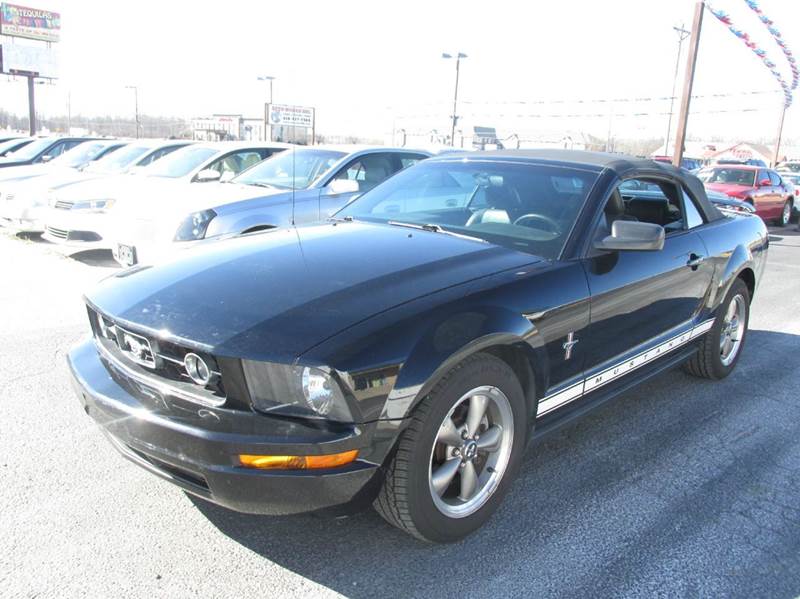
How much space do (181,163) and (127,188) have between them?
1097 millimetres

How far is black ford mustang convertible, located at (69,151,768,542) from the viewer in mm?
2195

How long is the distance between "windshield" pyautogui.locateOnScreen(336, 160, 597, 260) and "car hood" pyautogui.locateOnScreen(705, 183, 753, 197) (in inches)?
535

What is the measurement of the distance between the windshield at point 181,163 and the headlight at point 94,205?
3.06 feet

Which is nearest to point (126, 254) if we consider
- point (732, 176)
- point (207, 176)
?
point (207, 176)

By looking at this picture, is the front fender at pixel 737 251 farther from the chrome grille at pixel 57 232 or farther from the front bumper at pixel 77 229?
the chrome grille at pixel 57 232

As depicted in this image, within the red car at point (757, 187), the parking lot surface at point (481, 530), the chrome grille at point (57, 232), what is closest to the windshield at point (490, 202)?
the parking lot surface at point (481, 530)

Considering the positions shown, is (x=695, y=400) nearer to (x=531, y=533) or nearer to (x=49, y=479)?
(x=531, y=533)

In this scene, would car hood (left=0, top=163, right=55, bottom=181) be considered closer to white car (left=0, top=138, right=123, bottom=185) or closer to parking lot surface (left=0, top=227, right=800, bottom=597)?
white car (left=0, top=138, right=123, bottom=185)

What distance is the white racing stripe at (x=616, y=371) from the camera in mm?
3054

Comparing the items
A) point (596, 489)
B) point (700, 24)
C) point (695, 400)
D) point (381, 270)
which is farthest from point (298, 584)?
point (700, 24)

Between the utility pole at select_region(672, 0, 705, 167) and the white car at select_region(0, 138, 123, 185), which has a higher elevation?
the utility pole at select_region(672, 0, 705, 167)

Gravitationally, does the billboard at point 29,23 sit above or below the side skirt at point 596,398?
above

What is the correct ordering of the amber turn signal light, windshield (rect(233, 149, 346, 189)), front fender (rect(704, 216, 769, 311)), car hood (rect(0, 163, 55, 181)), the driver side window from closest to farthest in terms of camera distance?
the amber turn signal light < the driver side window < front fender (rect(704, 216, 769, 311)) < windshield (rect(233, 149, 346, 189)) < car hood (rect(0, 163, 55, 181))

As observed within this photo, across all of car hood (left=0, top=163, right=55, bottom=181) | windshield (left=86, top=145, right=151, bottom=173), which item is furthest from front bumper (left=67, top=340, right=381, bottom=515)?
car hood (left=0, top=163, right=55, bottom=181)
